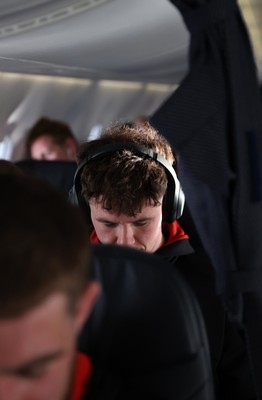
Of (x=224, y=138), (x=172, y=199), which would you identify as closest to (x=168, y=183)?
(x=172, y=199)

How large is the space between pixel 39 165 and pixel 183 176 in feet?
6.29

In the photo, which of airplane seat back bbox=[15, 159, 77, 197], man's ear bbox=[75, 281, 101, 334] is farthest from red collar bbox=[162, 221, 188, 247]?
man's ear bbox=[75, 281, 101, 334]

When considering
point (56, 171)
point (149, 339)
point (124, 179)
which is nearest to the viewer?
point (149, 339)

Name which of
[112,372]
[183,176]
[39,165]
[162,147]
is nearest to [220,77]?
Answer: [183,176]

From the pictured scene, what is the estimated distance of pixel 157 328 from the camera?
1467 mm

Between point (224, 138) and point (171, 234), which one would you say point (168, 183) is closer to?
point (171, 234)

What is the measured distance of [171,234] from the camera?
232cm

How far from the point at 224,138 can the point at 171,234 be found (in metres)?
0.91

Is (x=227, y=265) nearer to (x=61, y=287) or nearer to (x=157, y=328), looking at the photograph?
(x=157, y=328)

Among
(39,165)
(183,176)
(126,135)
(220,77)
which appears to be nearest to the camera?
(220,77)

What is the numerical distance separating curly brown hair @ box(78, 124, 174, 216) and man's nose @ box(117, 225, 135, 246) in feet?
0.17

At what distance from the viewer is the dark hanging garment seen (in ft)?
4.59

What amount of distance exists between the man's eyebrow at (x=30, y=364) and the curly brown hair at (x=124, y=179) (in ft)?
3.64

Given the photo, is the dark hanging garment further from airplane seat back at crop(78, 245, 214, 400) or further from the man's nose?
the man's nose
